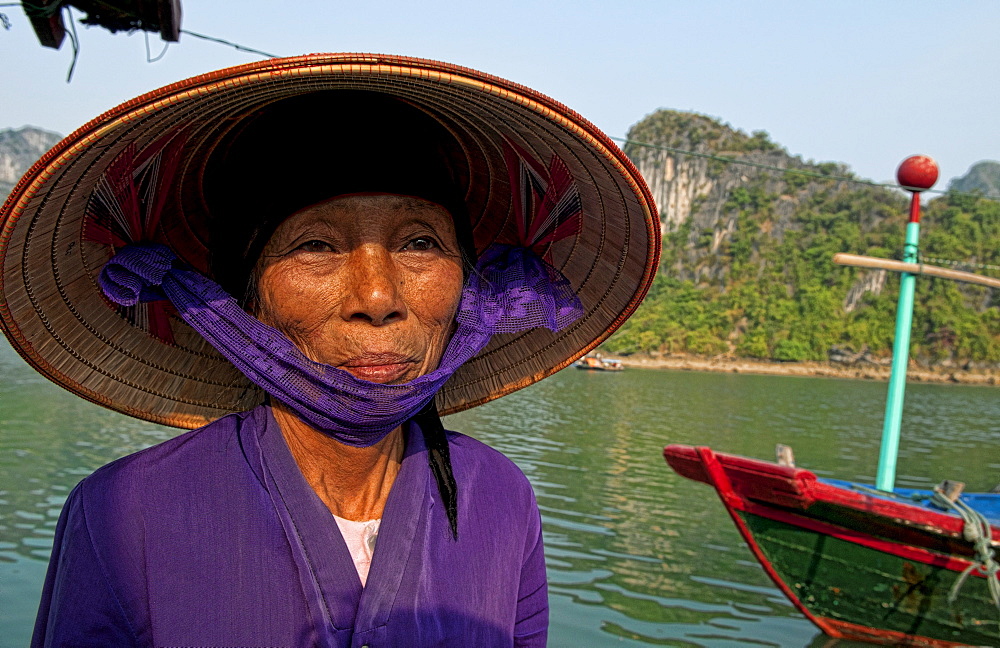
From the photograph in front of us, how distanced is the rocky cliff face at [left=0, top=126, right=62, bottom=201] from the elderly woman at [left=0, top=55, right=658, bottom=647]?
569 ft

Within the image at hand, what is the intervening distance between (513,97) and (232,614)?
701mm

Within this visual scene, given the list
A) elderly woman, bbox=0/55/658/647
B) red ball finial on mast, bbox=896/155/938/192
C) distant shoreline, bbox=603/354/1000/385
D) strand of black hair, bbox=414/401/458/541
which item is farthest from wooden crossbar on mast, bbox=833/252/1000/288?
distant shoreline, bbox=603/354/1000/385

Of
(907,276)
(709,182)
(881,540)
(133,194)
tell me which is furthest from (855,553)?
(709,182)

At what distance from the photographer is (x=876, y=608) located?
5.76 metres

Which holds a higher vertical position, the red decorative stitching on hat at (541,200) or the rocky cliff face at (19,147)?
the rocky cliff face at (19,147)

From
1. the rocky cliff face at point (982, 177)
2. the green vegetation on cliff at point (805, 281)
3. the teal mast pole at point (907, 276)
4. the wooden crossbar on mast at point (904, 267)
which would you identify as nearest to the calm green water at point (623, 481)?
the teal mast pole at point (907, 276)

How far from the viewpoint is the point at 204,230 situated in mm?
1319

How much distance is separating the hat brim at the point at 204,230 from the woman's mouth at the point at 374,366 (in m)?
0.35

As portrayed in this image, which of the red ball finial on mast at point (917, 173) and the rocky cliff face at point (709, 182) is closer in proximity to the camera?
the red ball finial on mast at point (917, 173)

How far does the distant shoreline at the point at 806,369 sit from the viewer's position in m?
54.2

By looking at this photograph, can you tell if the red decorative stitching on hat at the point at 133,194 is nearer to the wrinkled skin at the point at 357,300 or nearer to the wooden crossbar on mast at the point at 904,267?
the wrinkled skin at the point at 357,300

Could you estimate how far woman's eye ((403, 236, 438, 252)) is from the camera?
112 centimetres

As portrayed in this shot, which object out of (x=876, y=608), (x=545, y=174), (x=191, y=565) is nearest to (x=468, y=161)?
(x=545, y=174)

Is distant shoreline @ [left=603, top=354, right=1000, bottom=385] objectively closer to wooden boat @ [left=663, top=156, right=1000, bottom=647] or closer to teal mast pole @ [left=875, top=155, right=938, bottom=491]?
teal mast pole @ [left=875, top=155, right=938, bottom=491]
